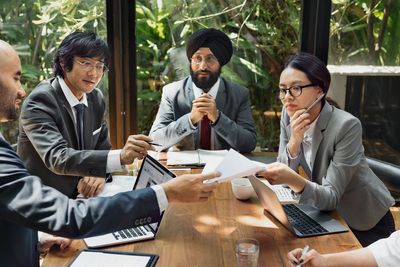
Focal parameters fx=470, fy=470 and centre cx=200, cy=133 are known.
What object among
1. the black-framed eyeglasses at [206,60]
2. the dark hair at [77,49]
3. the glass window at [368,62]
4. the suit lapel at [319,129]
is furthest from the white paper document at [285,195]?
the glass window at [368,62]

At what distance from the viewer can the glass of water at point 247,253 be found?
1417 millimetres

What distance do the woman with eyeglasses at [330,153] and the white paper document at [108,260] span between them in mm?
752

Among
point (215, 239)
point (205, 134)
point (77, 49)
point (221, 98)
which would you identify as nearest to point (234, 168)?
point (215, 239)

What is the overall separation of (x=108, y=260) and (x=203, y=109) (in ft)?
→ 5.05

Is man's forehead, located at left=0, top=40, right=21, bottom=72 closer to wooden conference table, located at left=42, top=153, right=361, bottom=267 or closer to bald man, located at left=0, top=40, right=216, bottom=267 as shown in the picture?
bald man, located at left=0, top=40, right=216, bottom=267

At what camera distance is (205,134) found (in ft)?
9.87

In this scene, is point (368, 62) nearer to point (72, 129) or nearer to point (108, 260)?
point (72, 129)

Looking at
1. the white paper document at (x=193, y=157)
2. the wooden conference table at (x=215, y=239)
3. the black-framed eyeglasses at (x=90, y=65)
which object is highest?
the black-framed eyeglasses at (x=90, y=65)

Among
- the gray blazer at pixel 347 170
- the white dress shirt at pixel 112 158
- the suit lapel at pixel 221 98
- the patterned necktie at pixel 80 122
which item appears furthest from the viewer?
the suit lapel at pixel 221 98

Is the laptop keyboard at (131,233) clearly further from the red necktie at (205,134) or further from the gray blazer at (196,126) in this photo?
the red necktie at (205,134)

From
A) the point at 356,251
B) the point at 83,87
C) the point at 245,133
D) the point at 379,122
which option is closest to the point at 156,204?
the point at 356,251

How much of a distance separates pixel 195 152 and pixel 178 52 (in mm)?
1310

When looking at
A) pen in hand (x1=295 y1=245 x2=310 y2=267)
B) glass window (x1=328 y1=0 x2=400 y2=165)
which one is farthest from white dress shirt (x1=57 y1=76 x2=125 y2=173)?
glass window (x1=328 y1=0 x2=400 y2=165)

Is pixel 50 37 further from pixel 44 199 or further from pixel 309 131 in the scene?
pixel 44 199
